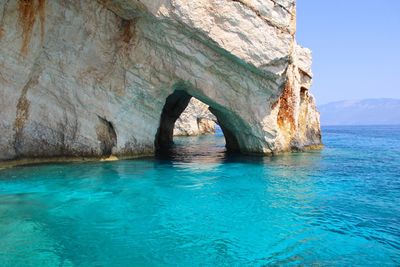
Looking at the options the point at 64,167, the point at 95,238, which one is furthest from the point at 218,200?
the point at 64,167

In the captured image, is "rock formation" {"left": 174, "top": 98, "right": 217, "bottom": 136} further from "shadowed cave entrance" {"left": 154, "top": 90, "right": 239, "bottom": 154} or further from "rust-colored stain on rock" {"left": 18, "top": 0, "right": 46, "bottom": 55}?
"rust-colored stain on rock" {"left": 18, "top": 0, "right": 46, "bottom": 55}

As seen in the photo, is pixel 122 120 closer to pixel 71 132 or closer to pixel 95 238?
pixel 71 132

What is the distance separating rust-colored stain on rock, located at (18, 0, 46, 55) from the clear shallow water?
17.6 feet

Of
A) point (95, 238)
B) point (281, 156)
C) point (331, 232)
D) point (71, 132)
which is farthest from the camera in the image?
point (281, 156)

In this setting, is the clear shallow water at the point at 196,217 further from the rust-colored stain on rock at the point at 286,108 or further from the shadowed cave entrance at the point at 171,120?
the shadowed cave entrance at the point at 171,120

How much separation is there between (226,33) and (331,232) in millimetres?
10696

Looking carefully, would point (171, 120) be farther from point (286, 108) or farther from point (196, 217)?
point (196, 217)

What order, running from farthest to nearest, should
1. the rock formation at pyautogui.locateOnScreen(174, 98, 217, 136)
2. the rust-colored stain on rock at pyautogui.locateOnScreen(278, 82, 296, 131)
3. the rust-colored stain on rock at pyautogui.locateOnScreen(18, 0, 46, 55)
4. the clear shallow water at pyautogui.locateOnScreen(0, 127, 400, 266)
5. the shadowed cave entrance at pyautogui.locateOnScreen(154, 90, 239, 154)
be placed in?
1. the rock formation at pyautogui.locateOnScreen(174, 98, 217, 136)
2. the shadowed cave entrance at pyautogui.locateOnScreen(154, 90, 239, 154)
3. the rust-colored stain on rock at pyautogui.locateOnScreen(278, 82, 296, 131)
4. the rust-colored stain on rock at pyautogui.locateOnScreen(18, 0, 46, 55)
5. the clear shallow water at pyautogui.locateOnScreen(0, 127, 400, 266)

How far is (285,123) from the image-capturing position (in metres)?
20.7

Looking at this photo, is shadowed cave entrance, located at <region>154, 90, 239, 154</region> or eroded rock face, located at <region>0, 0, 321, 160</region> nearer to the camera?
eroded rock face, located at <region>0, 0, 321, 160</region>

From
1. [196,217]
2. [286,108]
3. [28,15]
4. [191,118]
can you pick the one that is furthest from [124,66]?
[191,118]

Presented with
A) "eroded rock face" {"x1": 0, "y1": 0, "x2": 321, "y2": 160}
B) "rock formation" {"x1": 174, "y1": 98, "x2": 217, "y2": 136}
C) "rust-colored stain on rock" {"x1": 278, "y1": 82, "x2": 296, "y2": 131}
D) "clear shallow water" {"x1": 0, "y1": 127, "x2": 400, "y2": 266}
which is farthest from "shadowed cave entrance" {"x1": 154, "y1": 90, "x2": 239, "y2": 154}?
"rock formation" {"x1": 174, "y1": 98, "x2": 217, "y2": 136}

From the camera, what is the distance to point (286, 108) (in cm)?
2064

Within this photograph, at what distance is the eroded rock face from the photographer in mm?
15359
